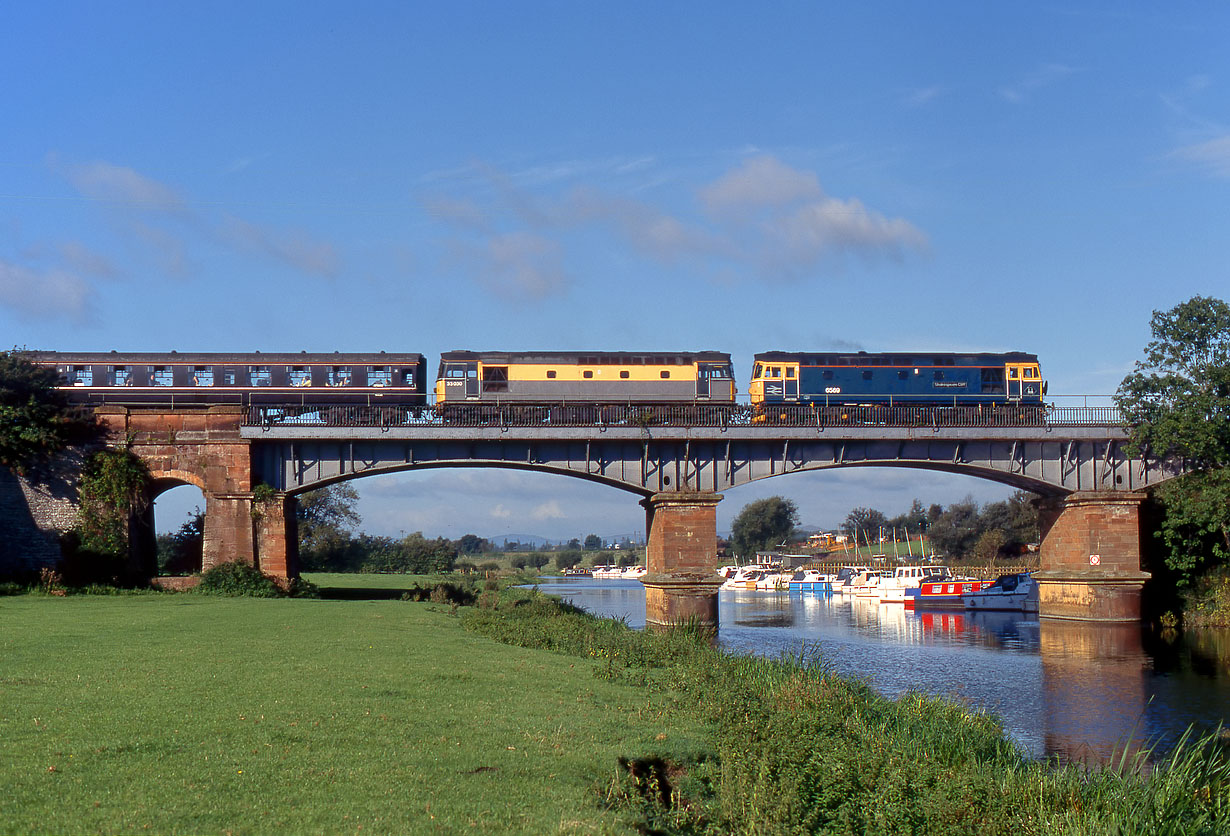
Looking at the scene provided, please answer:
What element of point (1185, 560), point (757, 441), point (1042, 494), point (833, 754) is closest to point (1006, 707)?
point (833, 754)

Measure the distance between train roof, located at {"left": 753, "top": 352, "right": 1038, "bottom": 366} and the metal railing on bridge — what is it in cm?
426

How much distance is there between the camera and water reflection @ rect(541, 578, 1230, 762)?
2600 centimetres

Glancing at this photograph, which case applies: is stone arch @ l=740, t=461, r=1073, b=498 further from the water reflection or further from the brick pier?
the brick pier

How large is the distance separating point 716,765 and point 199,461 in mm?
40055

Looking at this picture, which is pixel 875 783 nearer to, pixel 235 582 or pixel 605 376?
pixel 235 582

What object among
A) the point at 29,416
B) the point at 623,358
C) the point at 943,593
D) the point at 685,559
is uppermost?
the point at 623,358

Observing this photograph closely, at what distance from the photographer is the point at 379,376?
5419cm

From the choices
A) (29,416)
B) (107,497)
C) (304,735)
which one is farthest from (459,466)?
(304,735)

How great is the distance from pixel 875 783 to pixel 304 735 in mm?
8119

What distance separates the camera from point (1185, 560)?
50.6 m

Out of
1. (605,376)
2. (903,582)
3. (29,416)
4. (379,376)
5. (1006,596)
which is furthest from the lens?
(903,582)

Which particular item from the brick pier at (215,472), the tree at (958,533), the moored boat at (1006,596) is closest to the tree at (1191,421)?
the moored boat at (1006,596)

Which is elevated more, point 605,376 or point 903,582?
point 605,376

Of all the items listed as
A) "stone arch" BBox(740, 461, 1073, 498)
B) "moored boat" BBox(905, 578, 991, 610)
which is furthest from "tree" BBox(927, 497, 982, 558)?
"stone arch" BBox(740, 461, 1073, 498)
